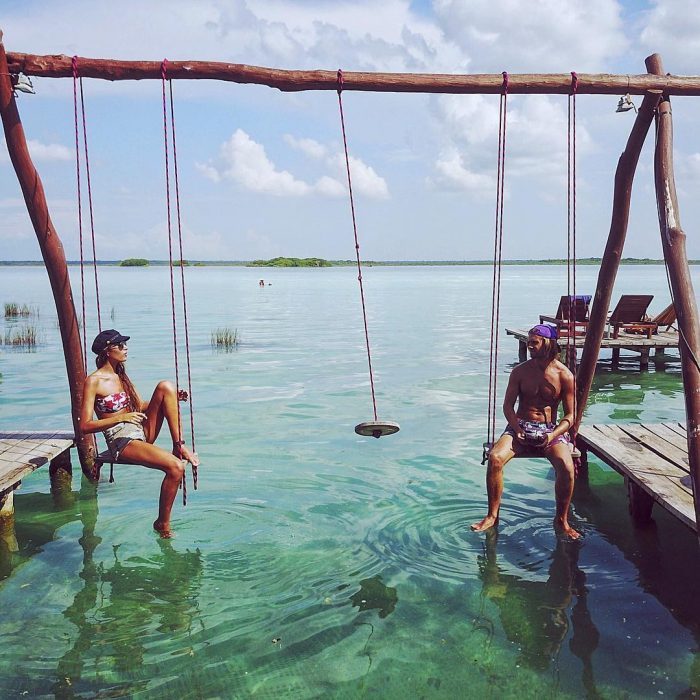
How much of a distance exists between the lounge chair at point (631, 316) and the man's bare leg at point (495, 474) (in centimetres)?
1319

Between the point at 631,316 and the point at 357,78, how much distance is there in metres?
14.9

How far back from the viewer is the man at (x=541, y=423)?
7562 millimetres

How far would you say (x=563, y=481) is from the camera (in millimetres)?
7527

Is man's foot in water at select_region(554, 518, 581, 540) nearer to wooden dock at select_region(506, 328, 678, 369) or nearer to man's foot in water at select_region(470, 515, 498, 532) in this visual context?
man's foot in water at select_region(470, 515, 498, 532)

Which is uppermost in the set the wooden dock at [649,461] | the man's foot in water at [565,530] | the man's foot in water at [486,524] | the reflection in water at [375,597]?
the wooden dock at [649,461]

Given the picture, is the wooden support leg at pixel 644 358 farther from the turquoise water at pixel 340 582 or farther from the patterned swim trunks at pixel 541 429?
the patterned swim trunks at pixel 541 429

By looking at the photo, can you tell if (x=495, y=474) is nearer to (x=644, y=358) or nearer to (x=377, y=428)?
(x=377, y=428)

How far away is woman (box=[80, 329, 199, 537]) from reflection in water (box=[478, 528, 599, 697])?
118 inches

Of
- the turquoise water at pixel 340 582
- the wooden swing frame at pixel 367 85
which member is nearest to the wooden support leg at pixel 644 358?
the turquoise water at pixel 340 582

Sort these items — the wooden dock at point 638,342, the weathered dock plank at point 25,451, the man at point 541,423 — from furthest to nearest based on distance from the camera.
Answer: the wooden dock at point 638,342 → the weathered dock plank at point 25,451 → the man at point 541,423

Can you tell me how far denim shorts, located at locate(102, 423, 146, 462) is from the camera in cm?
730

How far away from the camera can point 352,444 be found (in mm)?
12359

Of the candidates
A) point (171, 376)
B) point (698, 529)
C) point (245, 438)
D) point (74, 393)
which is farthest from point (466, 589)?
point (171, 376)

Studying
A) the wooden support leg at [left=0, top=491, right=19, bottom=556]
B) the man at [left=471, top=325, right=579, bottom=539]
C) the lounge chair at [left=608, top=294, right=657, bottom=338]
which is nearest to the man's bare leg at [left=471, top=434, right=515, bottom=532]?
the man at [left=471, top=325, right=579, bottom=539]
